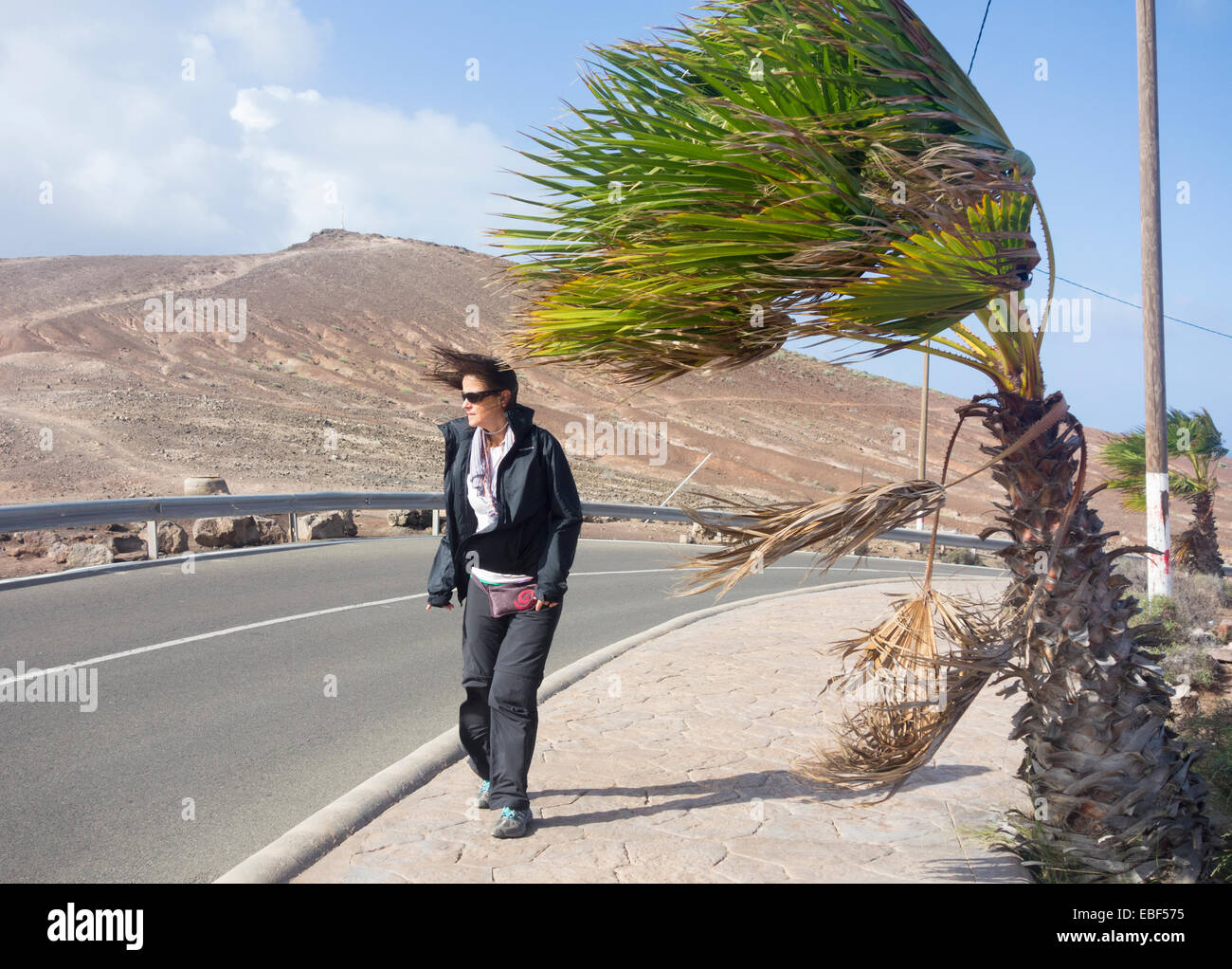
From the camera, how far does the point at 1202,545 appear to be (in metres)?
14.1

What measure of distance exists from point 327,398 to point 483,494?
4061 cm

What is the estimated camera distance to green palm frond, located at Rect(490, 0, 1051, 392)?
109 inches

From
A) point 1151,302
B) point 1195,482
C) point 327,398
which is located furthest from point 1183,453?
point 327,398

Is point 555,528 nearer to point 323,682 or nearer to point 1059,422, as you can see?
point 1059,422

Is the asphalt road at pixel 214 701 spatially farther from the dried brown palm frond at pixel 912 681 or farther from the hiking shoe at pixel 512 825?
the dried brown palm frond at pixel 912 681

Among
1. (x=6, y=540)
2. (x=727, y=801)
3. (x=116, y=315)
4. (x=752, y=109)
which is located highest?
(x=116, y=315)

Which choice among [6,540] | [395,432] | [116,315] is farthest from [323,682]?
[116,315]

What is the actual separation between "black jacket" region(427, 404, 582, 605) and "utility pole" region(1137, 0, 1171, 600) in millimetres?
8003

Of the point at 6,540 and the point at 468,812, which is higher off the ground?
the point at 6,540

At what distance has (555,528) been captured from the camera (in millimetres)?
4484

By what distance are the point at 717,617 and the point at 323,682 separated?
190 inches

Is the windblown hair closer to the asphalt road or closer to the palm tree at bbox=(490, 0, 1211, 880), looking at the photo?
the palm tree at bbox=(490, 0, 1211, 880)

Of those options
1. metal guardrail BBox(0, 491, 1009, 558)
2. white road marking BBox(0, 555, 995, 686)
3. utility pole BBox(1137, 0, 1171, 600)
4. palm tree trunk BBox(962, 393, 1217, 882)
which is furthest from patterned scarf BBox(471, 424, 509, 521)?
utility pole BBox(1137, 0, 1171, 600)
